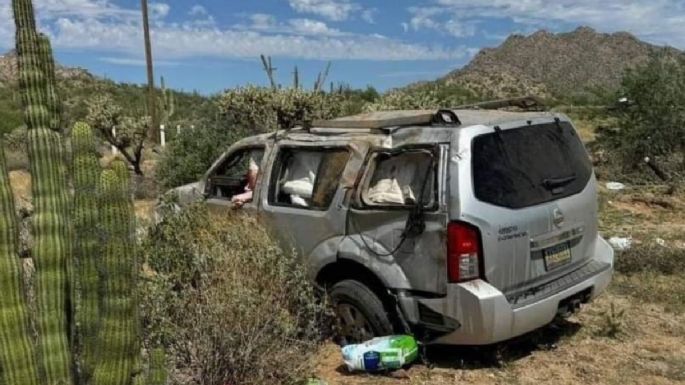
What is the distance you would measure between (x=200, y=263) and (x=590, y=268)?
3160mm

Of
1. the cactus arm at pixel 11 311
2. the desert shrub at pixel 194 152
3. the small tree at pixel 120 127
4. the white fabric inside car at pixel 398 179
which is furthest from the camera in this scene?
the small tree at pixel 120 127

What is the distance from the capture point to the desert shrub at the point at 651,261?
8.45 metres

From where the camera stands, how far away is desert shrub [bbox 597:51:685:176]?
16688 mm

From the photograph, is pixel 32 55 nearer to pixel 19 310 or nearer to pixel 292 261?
pixel 19 310

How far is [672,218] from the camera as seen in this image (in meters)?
12.1

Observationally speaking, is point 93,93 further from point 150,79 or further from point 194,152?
point 194,152

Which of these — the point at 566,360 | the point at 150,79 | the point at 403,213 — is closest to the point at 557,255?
the point at 566,360

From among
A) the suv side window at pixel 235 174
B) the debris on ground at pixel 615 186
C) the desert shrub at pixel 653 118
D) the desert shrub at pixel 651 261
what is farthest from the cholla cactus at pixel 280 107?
the desert shrub at pixel 651 261

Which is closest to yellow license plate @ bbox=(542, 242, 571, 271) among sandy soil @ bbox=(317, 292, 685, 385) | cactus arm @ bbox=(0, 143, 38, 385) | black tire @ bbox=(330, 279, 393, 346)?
sandy soil @ bbox=(317, 292, 685, 385)

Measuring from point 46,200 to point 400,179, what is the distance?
2.64 meters

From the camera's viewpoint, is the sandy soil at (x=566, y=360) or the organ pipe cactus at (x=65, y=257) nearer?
the organ pipe cactus at (x=65, y=257)

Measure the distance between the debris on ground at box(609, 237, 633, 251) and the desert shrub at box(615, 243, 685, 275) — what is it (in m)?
0.33

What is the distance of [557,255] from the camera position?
18.5 ft

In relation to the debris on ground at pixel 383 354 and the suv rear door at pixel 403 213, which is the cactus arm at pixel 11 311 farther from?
the suv rear door at pixel 403 213
